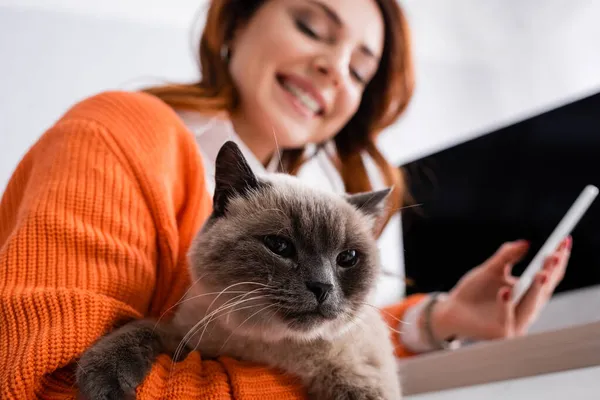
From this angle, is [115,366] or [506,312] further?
[506,312]

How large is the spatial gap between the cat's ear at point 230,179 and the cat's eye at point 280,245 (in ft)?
0.38

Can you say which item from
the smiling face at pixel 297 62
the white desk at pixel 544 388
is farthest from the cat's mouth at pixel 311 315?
the smiling face at pixel 297 62

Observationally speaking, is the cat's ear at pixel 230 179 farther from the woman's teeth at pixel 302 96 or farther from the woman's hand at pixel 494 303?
the woman's hand at pixel 494 303

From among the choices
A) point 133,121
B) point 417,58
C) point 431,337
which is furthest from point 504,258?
point 417,58

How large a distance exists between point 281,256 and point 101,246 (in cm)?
29

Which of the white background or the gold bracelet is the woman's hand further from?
the white background

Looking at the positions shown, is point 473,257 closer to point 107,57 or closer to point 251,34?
point 251,34

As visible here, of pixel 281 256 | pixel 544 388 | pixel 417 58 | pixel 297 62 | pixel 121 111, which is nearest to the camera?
pixel 281 256

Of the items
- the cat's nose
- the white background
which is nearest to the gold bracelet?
the cat's nose

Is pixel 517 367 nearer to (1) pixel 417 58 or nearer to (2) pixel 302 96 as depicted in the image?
(2) pixel 302 96

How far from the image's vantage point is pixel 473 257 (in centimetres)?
203

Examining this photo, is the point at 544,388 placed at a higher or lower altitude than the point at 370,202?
lower

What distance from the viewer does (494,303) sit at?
149cm

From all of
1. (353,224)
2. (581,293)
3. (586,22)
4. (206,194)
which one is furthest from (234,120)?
(586,22)
